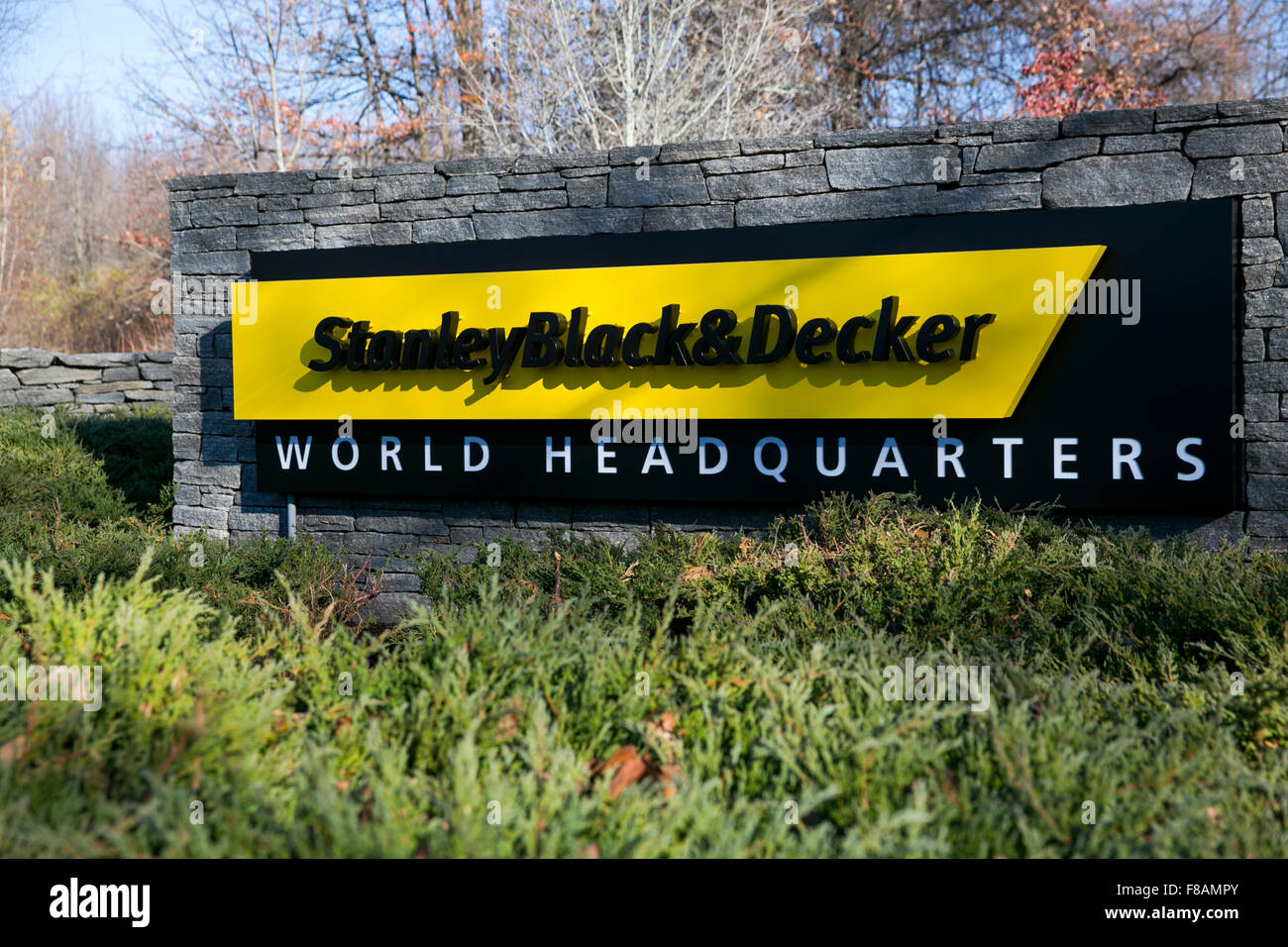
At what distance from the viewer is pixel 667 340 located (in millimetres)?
5691

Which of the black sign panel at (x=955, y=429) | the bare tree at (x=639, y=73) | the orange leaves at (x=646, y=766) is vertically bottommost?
the orange leaves at (x=646, y=766)

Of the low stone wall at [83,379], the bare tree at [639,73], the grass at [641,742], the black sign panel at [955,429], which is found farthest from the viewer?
the bare tree at [639,73]

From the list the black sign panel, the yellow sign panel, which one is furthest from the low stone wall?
the black sign panel

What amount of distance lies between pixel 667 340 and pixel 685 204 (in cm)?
89

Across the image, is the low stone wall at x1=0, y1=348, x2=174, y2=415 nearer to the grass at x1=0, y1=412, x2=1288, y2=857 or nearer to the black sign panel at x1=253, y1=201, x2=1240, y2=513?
the black sign panel at x1=253, y1=201, x2=1240, y2=513

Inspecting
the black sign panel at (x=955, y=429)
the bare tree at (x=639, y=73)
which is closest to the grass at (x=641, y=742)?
the black sign panel at (x=955, y=429)

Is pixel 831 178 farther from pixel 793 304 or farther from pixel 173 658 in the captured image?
pixel 173 658

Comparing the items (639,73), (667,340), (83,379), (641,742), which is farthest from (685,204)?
(83,379)

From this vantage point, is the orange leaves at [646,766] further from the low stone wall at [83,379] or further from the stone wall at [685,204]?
the low stone wall at [83,379]

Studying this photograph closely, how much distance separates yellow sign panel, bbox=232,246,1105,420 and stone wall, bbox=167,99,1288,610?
384 millimetres

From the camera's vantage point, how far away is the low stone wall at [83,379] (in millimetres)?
10586

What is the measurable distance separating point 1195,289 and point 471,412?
13.7 feet

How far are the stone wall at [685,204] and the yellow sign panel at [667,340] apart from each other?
384 mm

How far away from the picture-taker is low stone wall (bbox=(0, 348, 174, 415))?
34.7 ft
